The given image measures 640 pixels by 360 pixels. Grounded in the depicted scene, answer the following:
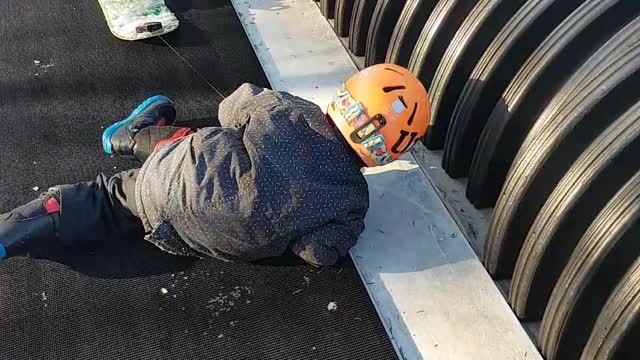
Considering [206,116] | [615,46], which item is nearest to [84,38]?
[206,116]

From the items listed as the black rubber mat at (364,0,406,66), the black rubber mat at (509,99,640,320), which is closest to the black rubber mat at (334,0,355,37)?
the black rubber mat at (364,0,406,66)

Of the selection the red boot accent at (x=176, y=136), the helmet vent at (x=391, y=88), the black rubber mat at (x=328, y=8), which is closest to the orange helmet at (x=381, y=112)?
the helmet vent at (x=391, y=88)

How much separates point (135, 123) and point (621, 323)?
6.54 ft

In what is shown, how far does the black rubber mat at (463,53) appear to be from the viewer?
2795 millimetres

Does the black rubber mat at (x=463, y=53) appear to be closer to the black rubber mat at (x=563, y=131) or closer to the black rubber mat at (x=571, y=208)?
the black rubber mat at (x=563, y=131)

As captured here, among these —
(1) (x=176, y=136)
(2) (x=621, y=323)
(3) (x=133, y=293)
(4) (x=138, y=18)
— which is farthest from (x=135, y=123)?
(2) (x=621, y=323)

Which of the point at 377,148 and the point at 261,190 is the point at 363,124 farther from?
the point at 261,190

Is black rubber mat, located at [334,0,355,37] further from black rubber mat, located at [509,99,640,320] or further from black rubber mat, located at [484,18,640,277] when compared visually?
black rubber mat, located at [509,99,640,320]

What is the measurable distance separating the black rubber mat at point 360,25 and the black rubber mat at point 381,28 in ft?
0.32

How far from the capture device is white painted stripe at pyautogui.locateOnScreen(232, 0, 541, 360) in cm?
244

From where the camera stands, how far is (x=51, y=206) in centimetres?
267

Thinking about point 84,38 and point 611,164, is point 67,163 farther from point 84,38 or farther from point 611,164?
point 611,164

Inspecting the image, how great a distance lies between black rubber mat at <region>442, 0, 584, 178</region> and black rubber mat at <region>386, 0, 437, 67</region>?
1.61 ft

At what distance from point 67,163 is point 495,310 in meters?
1.83
